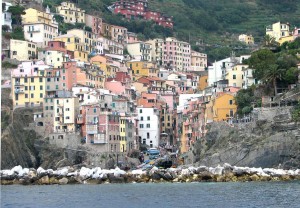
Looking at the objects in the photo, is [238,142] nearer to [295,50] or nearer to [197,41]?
[295,50]

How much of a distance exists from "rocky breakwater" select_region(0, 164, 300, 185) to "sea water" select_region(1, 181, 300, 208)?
2207 mm

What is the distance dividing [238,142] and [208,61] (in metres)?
59.8

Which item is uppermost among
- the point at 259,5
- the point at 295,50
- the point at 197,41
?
the point at 259,5

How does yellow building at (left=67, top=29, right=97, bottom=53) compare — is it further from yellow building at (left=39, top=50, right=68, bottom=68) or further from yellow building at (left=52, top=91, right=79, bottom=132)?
yellow building at (left=52, top=91, right=79, bottom=132)

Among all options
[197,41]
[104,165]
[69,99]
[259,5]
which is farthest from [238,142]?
[259,5]

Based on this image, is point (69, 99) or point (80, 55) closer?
point (69, 99)

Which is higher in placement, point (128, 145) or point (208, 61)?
point (208, 61)

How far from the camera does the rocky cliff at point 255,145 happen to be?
57.7m

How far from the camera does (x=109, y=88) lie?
8688cm

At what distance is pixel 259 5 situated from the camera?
151 m

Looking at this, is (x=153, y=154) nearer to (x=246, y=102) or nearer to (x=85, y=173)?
(x=246, y=102)

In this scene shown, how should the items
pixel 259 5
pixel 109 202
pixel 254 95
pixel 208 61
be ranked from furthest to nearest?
pixel 259 5 → pixel 208 61 → pixel 254 95 → pixel 109 202

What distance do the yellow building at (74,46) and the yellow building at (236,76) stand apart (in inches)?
785

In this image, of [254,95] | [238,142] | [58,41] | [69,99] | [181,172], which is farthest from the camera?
[58,41]
